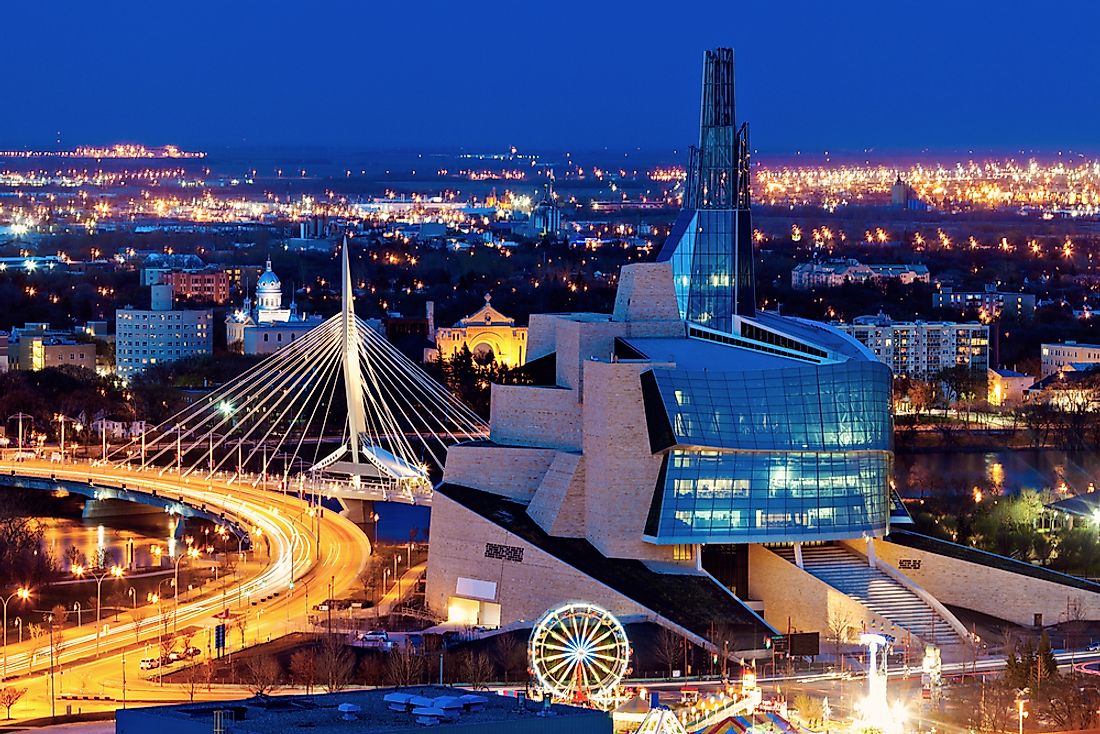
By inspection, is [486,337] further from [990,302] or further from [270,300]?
[990,302]

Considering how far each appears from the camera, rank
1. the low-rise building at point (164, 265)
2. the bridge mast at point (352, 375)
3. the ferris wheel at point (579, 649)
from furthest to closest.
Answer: the low-rise building at point (164, 265)
the bridge mast at point (352, 375)
the ferris wheel at point (579, 649)

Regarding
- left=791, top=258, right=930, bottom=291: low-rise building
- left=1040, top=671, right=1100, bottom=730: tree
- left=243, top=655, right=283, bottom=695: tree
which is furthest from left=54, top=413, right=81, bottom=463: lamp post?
left=791, top=258, right=930, bottom=291: low-rise building

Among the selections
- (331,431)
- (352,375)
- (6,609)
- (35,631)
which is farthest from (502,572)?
(331,431)

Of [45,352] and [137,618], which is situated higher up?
[45,352]

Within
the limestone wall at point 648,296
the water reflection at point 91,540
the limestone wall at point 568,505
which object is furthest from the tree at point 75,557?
the limestone wall at point 648,296

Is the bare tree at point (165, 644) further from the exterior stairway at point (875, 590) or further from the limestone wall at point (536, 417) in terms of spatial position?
the exterior stairway at point (875, 590)

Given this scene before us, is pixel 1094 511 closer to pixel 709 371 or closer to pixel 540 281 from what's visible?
pixel 709 371
